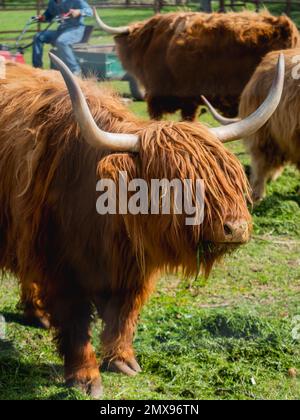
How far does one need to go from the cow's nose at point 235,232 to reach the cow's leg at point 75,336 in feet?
2.71

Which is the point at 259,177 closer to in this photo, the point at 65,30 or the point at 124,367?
the point at 124,367

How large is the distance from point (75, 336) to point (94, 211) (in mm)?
617

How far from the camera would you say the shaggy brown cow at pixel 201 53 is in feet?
28.0

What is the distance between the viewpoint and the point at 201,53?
8.70m

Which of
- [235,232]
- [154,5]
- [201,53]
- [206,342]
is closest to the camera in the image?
[235,232]

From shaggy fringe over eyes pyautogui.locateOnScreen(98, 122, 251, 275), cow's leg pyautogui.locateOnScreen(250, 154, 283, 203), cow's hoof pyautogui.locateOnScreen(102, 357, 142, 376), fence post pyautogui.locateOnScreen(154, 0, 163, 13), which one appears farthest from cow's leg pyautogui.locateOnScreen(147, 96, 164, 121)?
fence post pyautogui.locateOnScreen(154, 0, 163, 13)

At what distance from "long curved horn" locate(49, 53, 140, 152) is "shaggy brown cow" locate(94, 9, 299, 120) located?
5436 millimetres

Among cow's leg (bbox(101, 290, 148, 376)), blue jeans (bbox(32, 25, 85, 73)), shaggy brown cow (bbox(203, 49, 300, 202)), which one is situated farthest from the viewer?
blue jeans (bbox(32, 25, 85, 73))

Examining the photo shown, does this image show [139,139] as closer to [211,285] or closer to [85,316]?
[85,316]

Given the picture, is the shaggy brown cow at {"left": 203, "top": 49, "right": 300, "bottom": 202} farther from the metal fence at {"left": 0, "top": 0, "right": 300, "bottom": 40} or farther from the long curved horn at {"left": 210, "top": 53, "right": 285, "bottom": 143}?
the metal fence at {"left": 0, "top": 0, "right": 300, "bottom": 40}

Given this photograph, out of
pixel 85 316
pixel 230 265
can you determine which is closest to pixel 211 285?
pixel 230 265

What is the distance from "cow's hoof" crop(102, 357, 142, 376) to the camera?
402 cm

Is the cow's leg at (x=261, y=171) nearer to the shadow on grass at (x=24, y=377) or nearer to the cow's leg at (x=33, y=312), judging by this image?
the cow's leg at (x=33, y=312)

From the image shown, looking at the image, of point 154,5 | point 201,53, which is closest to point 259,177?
point 201,53
